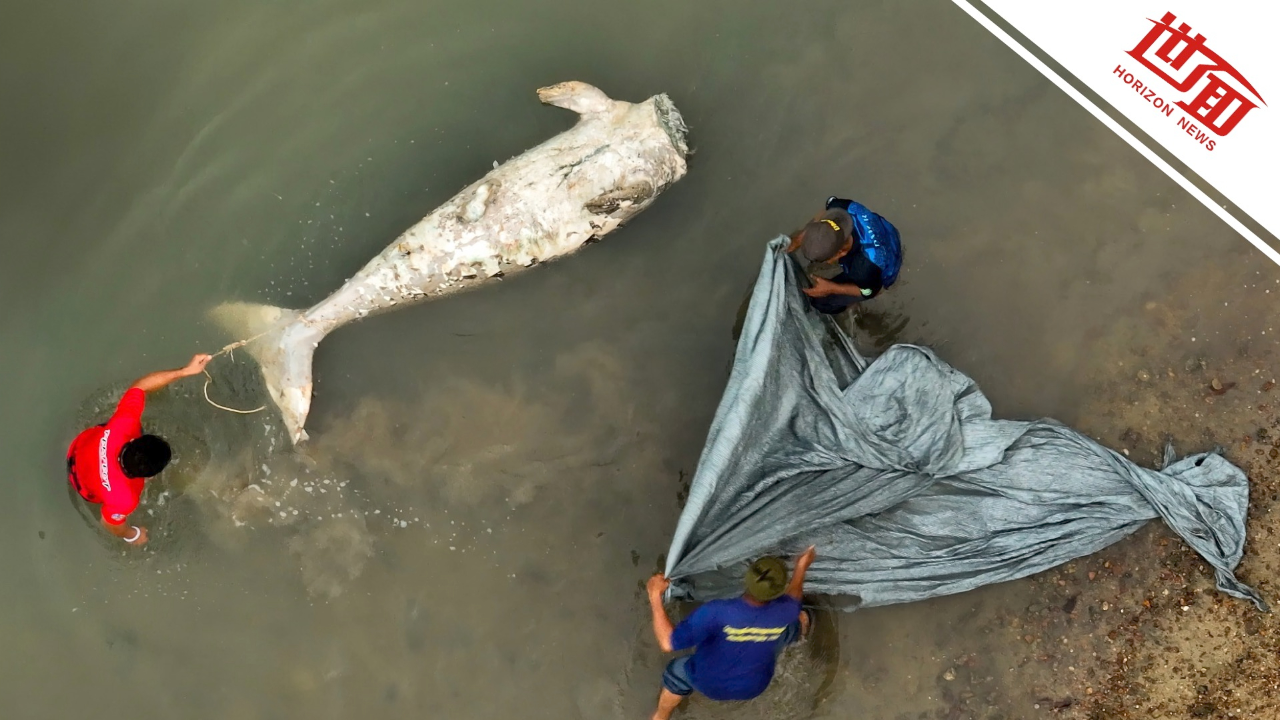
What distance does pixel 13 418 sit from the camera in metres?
4.21

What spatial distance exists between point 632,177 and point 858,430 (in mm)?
1803

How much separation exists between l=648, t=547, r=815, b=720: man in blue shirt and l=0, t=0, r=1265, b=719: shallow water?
0.68 m

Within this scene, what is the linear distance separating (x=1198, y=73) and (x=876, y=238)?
267 cm

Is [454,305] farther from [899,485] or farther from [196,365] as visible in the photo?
[899,485]

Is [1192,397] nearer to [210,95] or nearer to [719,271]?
[719,271]

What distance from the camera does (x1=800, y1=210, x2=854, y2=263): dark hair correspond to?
3348 mm

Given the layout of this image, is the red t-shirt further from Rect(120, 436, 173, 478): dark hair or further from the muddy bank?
the muddy bank

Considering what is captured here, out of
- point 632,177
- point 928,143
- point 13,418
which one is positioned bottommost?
point 13,418

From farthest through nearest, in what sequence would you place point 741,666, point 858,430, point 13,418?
point 13,418, point 858,430, point 741,666

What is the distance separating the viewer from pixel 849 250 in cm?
351

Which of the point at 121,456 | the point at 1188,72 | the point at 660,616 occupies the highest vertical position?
the point at 1188,72

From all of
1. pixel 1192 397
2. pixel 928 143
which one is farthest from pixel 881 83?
pixel 1192 397

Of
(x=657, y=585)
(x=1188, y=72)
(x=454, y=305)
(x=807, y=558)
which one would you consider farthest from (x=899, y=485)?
(x=1188, y=72)

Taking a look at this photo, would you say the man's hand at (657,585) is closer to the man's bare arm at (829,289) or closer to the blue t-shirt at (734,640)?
the blue t-shirt at (734,640)
